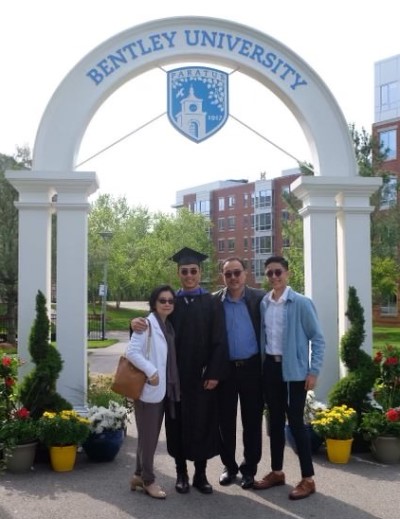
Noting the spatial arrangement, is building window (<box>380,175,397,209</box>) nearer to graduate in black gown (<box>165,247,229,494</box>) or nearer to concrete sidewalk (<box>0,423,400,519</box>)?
concrete sidewalk (<box>0,423,400,519</box>)

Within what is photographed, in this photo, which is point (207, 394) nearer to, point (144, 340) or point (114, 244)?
point (144, 340)

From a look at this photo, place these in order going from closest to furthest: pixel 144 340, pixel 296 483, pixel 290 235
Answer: pixel 144 340, pixel 296 483, pixel 290 235

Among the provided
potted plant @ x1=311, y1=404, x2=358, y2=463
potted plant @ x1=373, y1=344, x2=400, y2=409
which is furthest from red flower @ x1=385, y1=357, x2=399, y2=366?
potted plant @ x1=311, y1=404, x2=358, y2=463

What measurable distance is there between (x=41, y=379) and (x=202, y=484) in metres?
2.12

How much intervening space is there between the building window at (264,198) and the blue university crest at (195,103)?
181 feet

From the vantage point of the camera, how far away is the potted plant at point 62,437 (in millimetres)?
5721

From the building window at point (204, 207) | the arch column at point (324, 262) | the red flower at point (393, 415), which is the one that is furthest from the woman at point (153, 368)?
the building window at point (204, 207)

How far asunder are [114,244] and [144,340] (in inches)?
1656

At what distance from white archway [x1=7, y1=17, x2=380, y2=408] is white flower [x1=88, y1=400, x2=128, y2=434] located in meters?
0.64

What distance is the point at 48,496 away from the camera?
5.14 meters

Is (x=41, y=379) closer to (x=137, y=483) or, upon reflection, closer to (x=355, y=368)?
(x=137, y=483)

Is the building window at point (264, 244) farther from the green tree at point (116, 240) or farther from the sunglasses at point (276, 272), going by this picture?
the sunglasses at point (276, 272)

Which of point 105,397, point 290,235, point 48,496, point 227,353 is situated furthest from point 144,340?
point 290,235

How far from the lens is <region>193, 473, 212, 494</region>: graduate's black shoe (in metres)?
5.15
